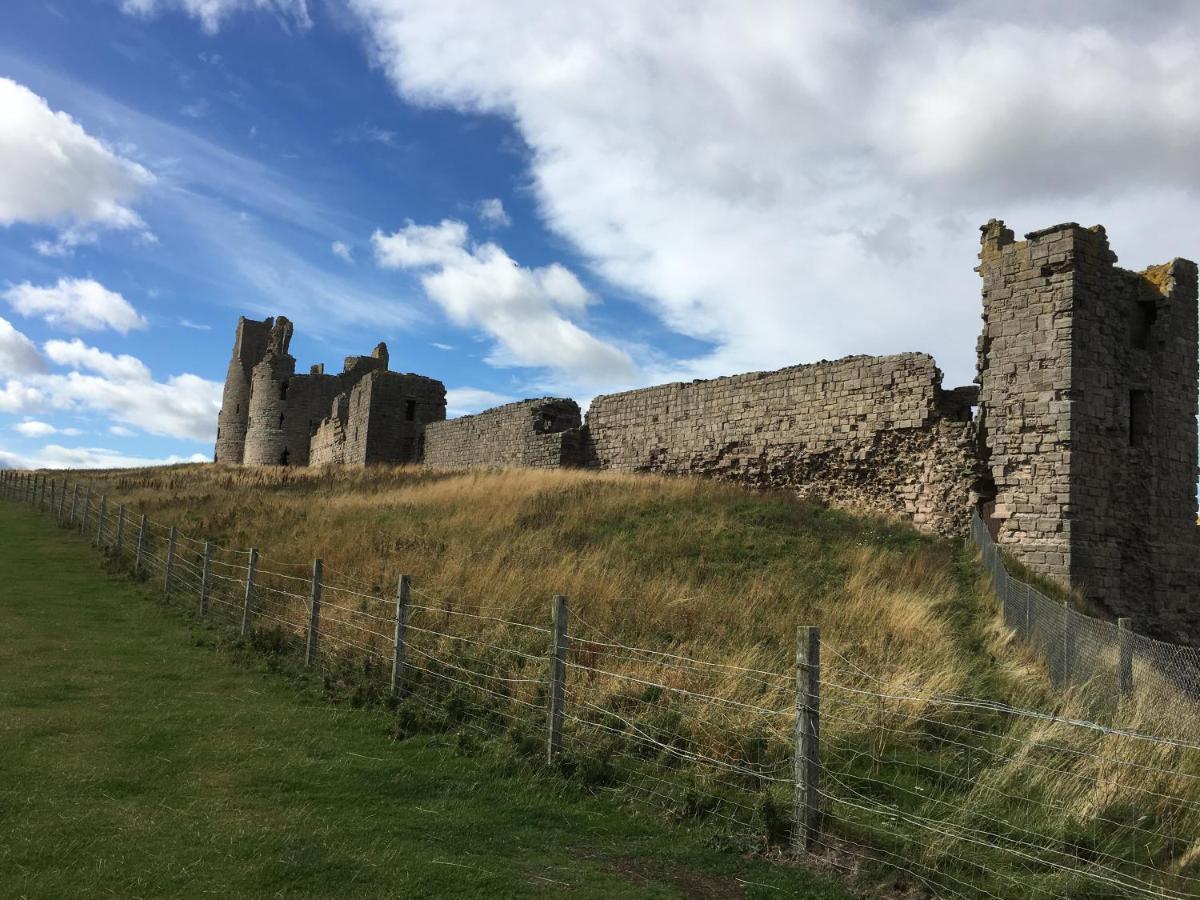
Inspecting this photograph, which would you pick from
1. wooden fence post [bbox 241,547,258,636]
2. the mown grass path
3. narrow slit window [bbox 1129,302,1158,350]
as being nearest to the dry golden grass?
wooden fence post [bbox 241,547,258,636]

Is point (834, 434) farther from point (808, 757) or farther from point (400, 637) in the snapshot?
point (808, 757)

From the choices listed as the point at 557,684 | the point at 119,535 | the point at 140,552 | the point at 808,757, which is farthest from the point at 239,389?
the point at 808,757

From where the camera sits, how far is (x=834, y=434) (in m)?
19.1

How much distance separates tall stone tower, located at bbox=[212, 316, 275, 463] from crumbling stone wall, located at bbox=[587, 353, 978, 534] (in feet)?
122

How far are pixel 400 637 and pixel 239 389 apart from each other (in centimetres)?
5001

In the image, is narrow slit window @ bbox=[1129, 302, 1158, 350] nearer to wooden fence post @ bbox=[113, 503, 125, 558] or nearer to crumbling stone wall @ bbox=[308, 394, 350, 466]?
wooden fence post @ bbox=[113, 503, 125, 558]

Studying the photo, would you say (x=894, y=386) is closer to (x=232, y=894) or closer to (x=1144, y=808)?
(x=1144, y=808)

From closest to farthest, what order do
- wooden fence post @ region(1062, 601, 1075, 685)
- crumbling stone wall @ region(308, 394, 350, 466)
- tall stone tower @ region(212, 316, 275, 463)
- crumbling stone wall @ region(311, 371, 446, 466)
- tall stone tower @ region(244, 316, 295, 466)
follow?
1. wooden fence post @ region(1062, 601, 1075, 685)
2. crumbling stone wall @ region(311, 371, 446, 466)
3. crumbling stone wall @ region(308, 394, 350, 466)
4. tall stone tower @ region(244, 316, 295, 466)
5. tall stone tower @ region(212, 316, 275, 463)

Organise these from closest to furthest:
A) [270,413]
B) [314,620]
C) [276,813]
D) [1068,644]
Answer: [276,813] → [1068,644] → [314,620] → [270,413]

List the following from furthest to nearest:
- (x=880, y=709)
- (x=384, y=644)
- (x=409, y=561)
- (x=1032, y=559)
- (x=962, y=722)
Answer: (x=1032, y=559), (x=409, y=561), (x=384, y=644), (x=962, y=722), (x=880, y=709)

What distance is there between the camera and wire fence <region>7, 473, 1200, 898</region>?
205 inches

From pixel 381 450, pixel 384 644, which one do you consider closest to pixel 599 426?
pixel 381 450

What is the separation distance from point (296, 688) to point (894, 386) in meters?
13.6

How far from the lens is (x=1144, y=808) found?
18.7ft
